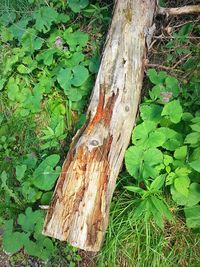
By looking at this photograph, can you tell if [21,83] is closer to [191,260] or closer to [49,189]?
[49,189]

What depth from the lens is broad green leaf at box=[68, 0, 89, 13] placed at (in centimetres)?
306

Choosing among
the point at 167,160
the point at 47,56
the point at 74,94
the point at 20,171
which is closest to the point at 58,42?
the point at 47,56

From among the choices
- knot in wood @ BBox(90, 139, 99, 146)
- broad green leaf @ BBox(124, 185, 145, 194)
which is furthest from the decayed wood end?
broad green leaf @ BBox(124, 185, 145, 194)

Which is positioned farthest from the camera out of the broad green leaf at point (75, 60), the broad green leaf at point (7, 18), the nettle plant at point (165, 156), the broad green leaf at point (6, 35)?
the broad green leaf at point (7, 18)

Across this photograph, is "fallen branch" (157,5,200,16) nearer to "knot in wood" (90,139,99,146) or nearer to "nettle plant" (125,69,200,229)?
"nettle plant" (125,69,200,229)

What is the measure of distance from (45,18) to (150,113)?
A: 4.18 feet

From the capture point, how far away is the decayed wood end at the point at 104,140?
2.14m

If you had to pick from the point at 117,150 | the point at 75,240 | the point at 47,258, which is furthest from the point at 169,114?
the point at 47,258

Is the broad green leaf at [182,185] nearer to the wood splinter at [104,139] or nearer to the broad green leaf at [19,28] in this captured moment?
the wood splinter at [104,139]

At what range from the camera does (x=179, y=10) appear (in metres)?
2.82

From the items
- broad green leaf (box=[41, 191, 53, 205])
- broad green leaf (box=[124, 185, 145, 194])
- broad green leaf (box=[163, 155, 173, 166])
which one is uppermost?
broad green leaf (box=[163, 155, 173, 166])

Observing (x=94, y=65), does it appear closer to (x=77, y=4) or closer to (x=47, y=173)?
(x=77, y=4)

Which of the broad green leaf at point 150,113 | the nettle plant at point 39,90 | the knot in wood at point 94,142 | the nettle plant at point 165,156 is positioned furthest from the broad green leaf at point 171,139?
the nettle plant at point 39,90

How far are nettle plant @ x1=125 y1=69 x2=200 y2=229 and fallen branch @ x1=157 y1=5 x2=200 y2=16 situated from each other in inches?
24.4
